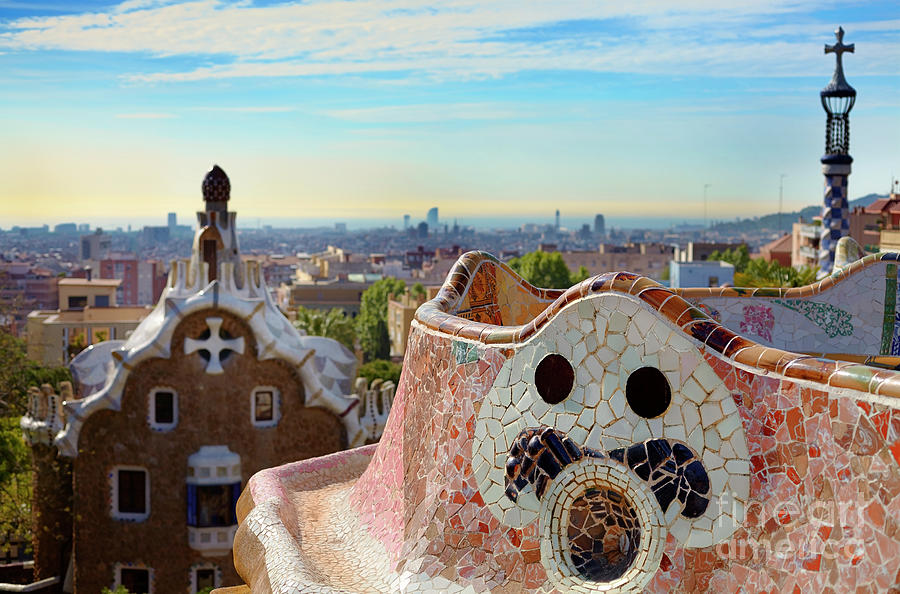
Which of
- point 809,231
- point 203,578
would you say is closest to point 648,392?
point 203,578

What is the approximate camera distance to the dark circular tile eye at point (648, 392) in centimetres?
558

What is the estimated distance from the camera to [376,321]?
70.5m

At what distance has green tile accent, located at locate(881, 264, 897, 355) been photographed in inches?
339

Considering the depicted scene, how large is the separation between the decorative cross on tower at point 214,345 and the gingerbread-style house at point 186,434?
0.02 meters

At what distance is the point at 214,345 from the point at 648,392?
14.5m

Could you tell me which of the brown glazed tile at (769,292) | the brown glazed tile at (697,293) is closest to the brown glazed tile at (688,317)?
the brown glazed tile at (697,293)

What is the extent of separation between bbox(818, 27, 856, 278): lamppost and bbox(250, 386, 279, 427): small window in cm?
1204

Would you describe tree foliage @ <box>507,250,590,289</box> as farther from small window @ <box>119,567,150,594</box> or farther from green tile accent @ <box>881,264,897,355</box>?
green tile accent @ <box>881,264,897,355</box>

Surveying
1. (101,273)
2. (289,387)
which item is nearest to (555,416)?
(289,387)

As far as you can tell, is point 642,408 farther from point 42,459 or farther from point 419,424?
point 42,459

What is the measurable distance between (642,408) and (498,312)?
120 inches

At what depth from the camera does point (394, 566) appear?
6625 mm

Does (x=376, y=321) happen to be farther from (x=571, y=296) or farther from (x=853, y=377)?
(x=853, y=377)

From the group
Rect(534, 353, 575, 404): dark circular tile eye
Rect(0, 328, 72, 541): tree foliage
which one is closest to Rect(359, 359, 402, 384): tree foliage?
Rect(0, 328, 72, 541): tree foliage
